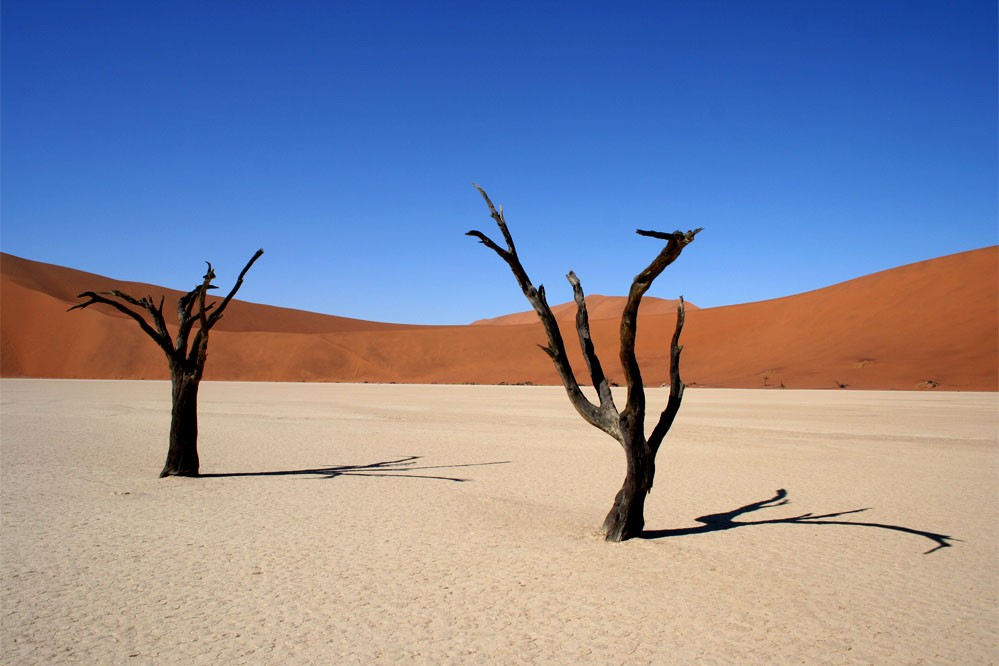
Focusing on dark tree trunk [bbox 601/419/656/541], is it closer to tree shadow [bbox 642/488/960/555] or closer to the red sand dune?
tree shadow [bbox 642/488/960/555]

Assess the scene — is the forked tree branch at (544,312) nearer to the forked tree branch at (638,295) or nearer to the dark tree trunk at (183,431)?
the forked tree branch at (638,295)

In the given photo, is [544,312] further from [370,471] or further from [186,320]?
[186,320]

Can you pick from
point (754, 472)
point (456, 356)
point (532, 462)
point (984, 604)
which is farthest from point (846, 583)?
point (456, 356)

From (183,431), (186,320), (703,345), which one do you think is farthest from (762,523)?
(703,345)

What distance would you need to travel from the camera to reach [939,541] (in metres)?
6.59

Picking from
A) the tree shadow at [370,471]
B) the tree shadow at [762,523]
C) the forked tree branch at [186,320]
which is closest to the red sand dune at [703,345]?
the tree shadow at [762,523]

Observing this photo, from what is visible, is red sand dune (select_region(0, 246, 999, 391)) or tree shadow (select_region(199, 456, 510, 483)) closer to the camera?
tree shadow (select_region(199, 456, 510, 483))

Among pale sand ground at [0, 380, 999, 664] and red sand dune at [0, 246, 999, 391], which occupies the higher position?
red sand dune at [0, 246, 999, 391]

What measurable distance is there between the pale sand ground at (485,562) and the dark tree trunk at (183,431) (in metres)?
0.34

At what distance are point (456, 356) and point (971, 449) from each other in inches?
2154

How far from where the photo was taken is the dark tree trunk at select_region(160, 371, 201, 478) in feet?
32.4

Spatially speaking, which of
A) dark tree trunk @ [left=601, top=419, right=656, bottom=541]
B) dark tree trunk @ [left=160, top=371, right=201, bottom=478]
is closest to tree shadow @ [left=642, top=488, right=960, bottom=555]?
dark tree trunk @ [left=601, top=419, right=656, bottom=541]

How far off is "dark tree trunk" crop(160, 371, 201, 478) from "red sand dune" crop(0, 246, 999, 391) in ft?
116

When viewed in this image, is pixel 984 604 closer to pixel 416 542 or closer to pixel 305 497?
pixel 416 542
